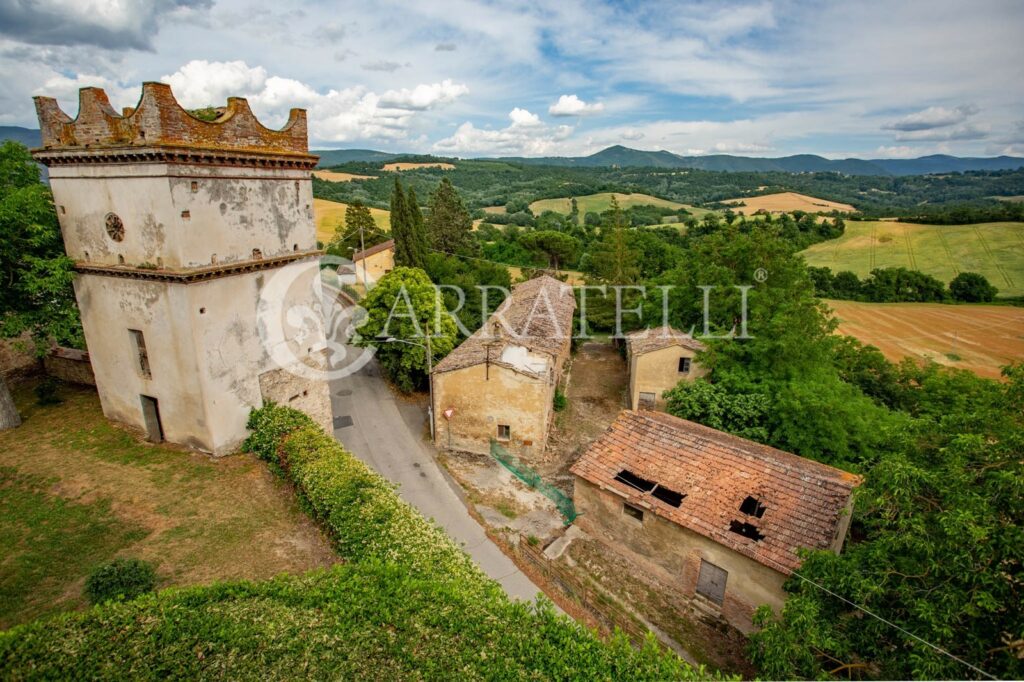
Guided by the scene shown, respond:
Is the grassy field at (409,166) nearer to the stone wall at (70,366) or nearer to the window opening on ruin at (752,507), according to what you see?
the stone wall at (70,366)

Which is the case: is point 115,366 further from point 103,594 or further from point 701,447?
point 701,447

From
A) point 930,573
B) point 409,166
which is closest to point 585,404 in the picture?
point 930,573

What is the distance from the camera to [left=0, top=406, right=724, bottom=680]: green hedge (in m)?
7.28

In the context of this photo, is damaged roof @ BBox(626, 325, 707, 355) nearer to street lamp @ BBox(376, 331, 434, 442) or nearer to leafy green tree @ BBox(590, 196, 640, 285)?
street lamp @ BBox(376, 331, 434, 442)

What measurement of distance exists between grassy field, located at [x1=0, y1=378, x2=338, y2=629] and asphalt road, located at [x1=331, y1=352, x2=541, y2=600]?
374 centimetres

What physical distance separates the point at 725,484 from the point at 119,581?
1656cm

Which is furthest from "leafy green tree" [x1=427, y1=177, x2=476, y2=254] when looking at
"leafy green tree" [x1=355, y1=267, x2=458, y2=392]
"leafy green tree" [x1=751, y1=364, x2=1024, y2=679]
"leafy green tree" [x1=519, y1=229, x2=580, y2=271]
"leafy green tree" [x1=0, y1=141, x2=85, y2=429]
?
"leafy green tree" [x1=751, y1=364, x2=1024, y2=679]

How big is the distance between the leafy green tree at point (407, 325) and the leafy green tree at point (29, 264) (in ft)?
48.0

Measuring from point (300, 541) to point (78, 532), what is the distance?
5.29 meters

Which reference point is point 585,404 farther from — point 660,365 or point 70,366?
point 70,366

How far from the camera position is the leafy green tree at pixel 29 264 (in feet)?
48.9

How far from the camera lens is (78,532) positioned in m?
12.0

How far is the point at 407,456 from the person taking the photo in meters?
23.8

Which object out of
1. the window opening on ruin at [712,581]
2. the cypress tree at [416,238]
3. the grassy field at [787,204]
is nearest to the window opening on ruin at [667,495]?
the window opening on ruin at [712,581]
